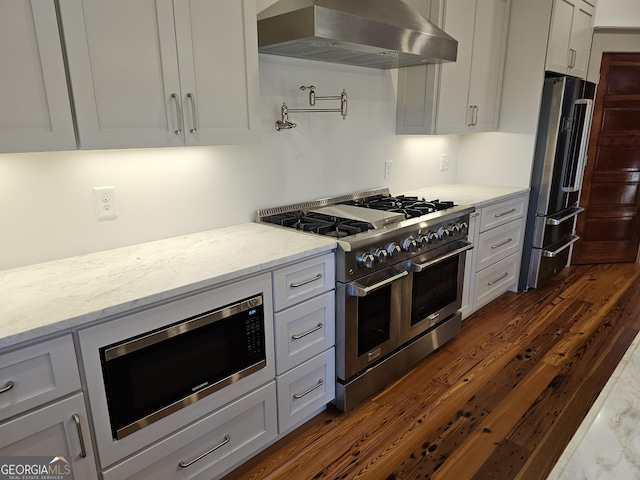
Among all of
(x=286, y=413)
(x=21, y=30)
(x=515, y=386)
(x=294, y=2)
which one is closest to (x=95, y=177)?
(x=21, y=30)

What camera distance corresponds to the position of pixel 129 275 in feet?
5.11

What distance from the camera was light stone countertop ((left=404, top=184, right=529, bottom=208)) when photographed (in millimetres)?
3064

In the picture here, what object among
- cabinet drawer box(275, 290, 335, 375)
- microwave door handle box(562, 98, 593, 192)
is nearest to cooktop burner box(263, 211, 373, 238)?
cabinet drawer box(275, 290, 335, 375)

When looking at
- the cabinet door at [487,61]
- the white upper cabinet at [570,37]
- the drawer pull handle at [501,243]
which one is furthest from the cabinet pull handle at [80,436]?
the white upper cabinet at [570,37]

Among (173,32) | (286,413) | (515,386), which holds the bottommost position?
(515,386)

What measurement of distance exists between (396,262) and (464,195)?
4.31 ft

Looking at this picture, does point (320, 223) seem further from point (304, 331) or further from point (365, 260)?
point (304, 331)

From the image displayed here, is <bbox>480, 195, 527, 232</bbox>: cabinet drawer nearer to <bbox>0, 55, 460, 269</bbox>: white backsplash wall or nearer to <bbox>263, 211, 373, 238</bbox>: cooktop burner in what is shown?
<bbox>0, 55, 460, 269</bbox>: white backsplash wall

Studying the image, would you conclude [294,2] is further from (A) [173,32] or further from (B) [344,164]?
(B) [344,164]

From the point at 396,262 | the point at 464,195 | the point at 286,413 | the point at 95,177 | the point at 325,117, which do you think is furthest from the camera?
the point at 464,195

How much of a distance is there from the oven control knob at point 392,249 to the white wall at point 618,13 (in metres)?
3.37

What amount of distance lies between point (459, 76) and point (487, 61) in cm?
42

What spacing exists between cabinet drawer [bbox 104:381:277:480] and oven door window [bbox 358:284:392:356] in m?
0.55

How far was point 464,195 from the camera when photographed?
10.6ft
